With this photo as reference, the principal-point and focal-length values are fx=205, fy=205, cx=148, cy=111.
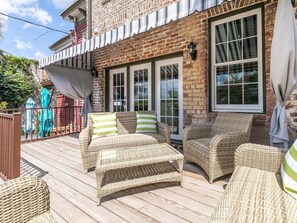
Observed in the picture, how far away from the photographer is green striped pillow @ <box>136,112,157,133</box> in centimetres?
410

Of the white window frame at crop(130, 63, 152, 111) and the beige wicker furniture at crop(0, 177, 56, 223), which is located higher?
the white window frame at crop(130, 63, 152, 111)

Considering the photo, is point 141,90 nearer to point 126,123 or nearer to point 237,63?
point 126,123

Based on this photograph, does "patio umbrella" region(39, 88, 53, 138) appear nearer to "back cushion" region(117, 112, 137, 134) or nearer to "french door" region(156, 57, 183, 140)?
"back cushion" region(117, 112, 137, 134)

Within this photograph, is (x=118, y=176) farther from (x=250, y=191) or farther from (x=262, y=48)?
(x=262, y=48)

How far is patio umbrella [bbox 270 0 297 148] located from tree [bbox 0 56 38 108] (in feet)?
36.7

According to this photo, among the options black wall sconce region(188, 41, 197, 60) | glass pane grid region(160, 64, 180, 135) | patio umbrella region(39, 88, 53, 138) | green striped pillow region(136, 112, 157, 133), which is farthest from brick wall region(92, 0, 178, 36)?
patio umbrella region(39, 88, 53, 138)

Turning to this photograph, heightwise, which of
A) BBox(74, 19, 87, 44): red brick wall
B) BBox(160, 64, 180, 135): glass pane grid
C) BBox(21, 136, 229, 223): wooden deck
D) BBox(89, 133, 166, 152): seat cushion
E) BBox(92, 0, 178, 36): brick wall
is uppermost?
BBox(74, 19, 87, 44): red brick wall

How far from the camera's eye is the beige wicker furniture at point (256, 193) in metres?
1.18

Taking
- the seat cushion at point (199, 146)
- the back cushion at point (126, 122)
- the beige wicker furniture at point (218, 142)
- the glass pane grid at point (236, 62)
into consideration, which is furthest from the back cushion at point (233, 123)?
the back cushion at point (126, 122)

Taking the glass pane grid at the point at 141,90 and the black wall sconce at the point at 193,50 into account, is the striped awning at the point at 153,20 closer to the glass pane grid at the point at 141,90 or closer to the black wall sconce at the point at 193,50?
the black wall sconce at the point at 193,50

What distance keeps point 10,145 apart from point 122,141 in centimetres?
158

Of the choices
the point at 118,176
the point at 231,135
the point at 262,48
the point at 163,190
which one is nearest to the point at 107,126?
the point at 118,176

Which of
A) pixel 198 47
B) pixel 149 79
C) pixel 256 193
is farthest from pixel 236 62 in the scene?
pixel 256 193

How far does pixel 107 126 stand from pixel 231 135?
86.3 inches
